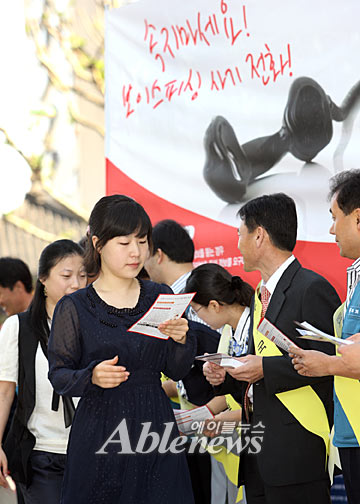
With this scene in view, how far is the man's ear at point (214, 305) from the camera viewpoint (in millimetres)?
3326

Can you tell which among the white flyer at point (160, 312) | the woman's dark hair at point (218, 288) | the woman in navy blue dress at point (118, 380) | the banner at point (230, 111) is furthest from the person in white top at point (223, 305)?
the white flyer at point (160, 312)

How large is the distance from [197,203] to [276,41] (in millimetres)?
958

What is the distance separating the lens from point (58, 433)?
3.01 meters

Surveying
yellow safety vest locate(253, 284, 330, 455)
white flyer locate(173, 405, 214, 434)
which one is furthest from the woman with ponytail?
yellow safety vest locate(253, 284, 330, 455)

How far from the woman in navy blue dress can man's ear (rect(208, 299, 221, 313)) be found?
881 mm

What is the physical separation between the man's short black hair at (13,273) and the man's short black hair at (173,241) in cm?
107

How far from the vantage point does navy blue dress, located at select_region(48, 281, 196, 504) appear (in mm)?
2281

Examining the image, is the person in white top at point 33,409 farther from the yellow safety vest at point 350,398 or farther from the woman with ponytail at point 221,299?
the yellow safety vest at point 350,398

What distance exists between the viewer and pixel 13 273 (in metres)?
4.48

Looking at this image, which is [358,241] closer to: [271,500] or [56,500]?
[271,500]

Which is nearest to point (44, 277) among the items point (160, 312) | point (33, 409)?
point (33, 409)

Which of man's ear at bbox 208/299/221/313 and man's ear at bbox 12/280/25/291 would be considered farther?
man's ear at bbox 12/280/25/291

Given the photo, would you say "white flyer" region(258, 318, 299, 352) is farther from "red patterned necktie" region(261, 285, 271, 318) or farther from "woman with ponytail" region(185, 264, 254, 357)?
"woman with ponytail" region(185, 264, 254, 357)

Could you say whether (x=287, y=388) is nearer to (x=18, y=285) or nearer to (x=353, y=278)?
(x=353, y=278)
